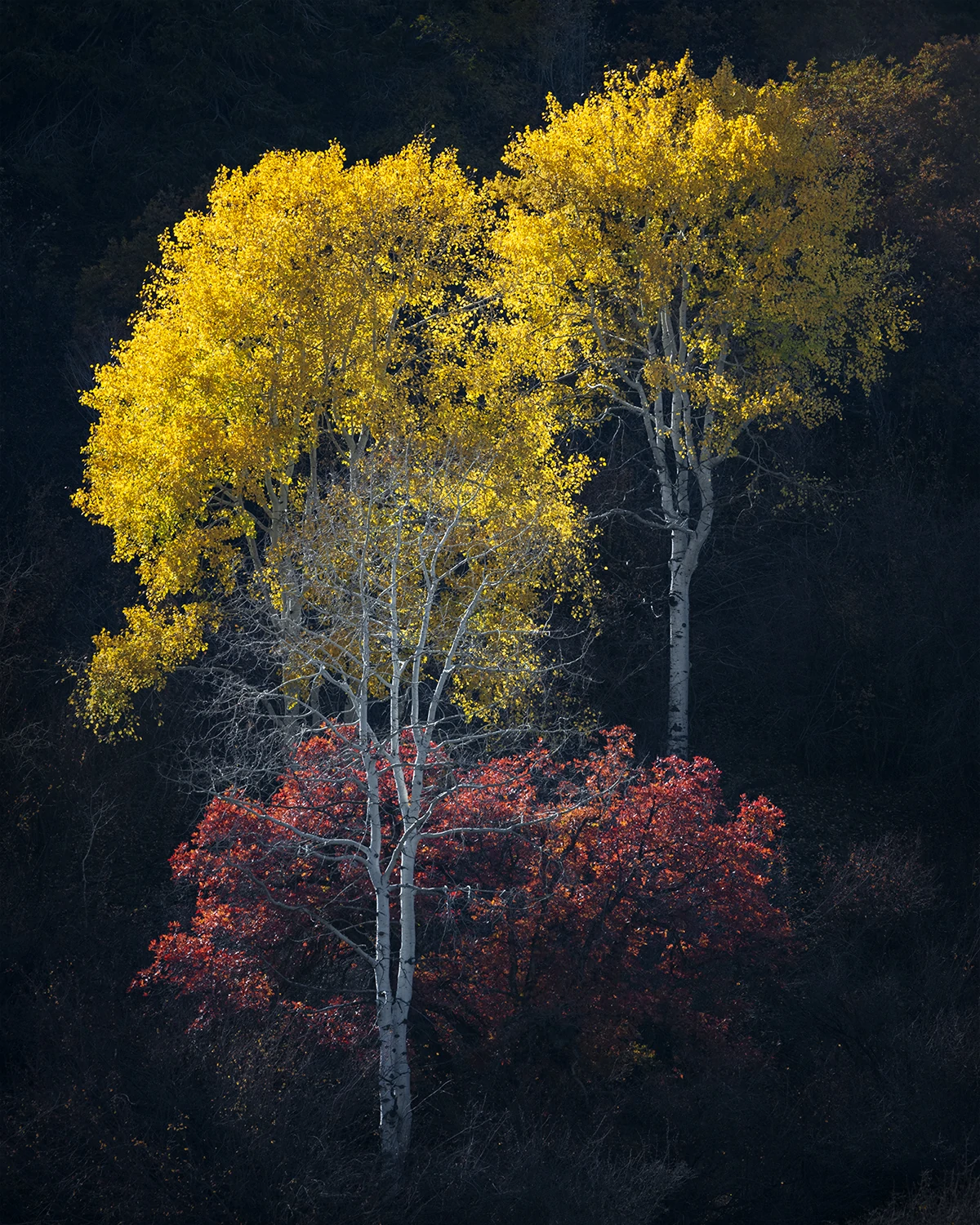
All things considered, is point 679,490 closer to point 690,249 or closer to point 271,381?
point 690,249

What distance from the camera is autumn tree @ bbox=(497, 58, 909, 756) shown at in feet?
67.9

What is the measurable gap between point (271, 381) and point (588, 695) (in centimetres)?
829

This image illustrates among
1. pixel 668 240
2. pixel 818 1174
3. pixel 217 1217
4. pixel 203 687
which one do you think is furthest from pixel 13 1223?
pixel 668 240

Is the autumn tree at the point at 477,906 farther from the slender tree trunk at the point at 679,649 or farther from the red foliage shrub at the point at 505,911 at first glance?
the slender tree trunk at the point at 679,649

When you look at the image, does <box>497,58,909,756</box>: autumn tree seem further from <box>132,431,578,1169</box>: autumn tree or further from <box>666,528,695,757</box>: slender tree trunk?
<box>132,431,578,1169</box>: autumn tree

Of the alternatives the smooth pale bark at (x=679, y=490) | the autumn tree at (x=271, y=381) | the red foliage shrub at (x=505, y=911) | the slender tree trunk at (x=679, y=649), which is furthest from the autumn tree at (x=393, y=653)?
the smooth pale bark at (x=679, y=490)

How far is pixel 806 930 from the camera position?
17.8 m

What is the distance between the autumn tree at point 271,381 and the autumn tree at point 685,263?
1377 millimetres

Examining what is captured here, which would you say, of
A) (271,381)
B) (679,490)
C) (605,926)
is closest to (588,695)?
(679,490)

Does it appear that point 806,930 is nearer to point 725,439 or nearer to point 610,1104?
point 610,1104

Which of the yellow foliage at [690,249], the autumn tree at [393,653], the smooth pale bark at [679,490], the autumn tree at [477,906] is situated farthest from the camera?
the smooth pale bark at [679,490]

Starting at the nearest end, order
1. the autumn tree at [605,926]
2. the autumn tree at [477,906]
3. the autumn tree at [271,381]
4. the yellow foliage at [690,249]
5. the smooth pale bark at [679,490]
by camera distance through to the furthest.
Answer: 1. the autumn tree at [477,906]
2. the autumn tree at [605,926]
3. the autumn tree at [271,381]
4. the yellow foliage at [690,249]
5. the smooth pale bark at [679,490]

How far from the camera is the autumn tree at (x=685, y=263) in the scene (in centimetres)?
2069

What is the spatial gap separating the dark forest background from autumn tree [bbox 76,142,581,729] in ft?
10.2
